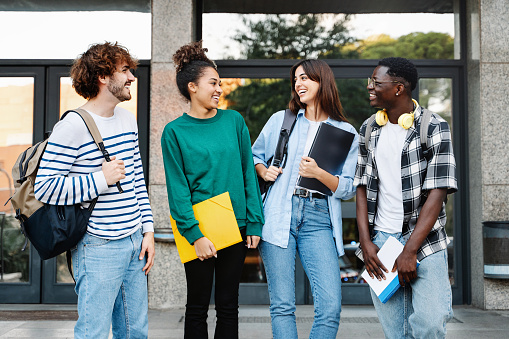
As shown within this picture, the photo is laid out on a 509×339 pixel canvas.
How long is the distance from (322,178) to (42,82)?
458 centimetres

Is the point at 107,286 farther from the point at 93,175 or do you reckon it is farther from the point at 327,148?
the point at 327,148

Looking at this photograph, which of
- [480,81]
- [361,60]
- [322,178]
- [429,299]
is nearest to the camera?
[429,299]

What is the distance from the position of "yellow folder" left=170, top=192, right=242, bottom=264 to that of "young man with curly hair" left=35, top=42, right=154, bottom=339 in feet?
1.02

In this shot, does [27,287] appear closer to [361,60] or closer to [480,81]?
[361,60]

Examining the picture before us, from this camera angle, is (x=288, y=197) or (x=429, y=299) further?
(x=288, y=197)

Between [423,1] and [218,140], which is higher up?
[423,1]

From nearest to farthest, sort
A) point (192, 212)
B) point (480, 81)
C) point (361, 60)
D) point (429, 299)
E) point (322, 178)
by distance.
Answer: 1. point (429, 299)
2. point (192, 212)
3. point (322, 178)
4. point (480, 81)
5. point (361, 60)

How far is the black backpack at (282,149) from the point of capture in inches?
141

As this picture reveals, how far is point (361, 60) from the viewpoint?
6648 millimetres

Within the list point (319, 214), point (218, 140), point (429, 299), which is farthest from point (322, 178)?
point (429, 299)

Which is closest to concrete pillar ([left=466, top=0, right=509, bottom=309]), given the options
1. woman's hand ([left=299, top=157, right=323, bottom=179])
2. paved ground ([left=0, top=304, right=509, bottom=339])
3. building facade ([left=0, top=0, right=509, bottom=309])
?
building facade ([left=0, top=0, right=509, bottom=309])

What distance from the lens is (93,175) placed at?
2.80 metres

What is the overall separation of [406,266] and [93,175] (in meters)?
1.70

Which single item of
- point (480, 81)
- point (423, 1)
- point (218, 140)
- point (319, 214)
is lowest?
point (319, 214)
